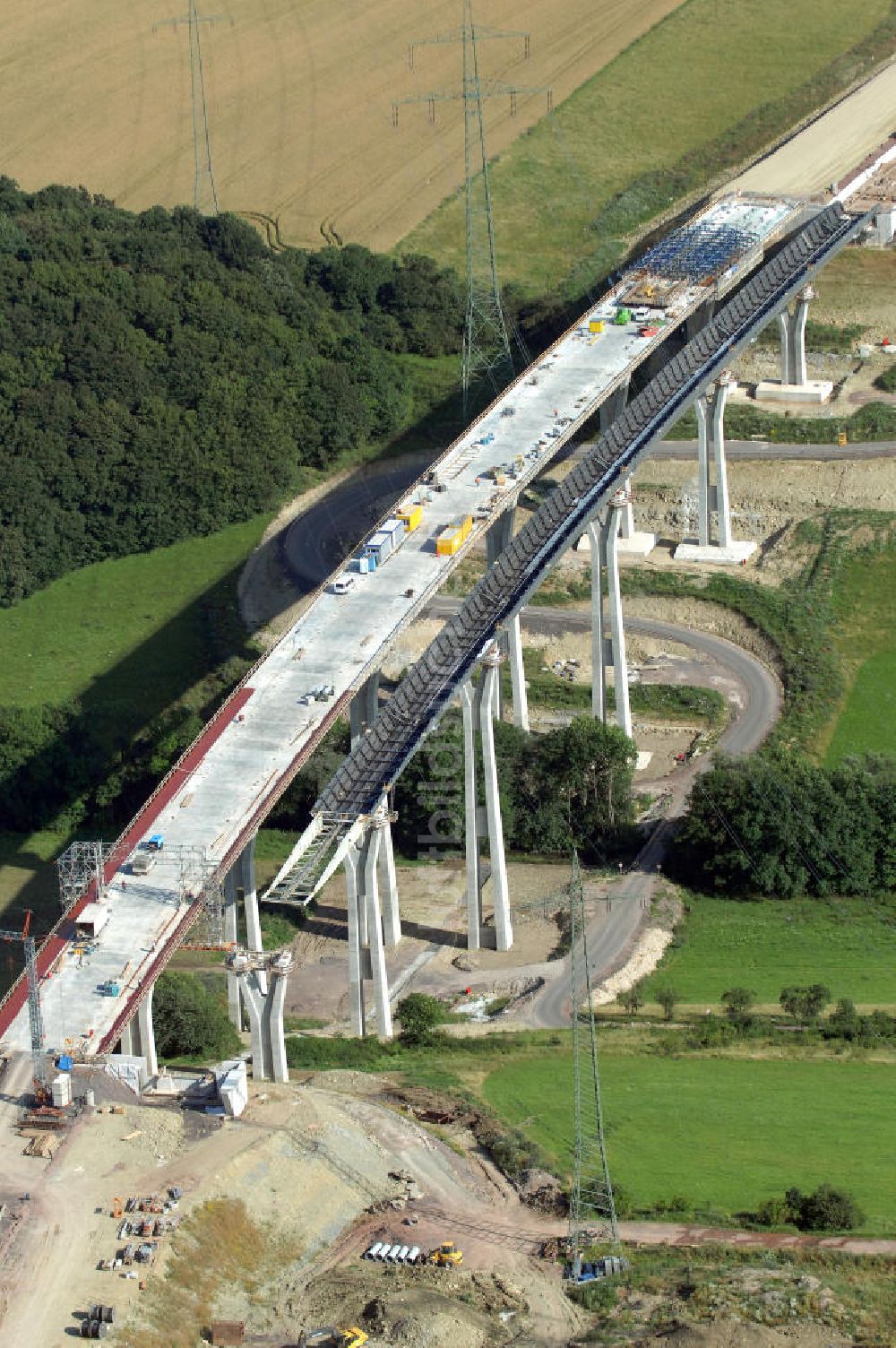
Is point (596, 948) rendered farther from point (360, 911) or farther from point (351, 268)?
point (351, 268)

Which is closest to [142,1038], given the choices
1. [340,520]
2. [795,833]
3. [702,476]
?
[795,833]

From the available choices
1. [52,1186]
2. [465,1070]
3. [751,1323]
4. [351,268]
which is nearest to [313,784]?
[465,1070]

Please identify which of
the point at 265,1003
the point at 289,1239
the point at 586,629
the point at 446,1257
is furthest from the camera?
the point at 586,629

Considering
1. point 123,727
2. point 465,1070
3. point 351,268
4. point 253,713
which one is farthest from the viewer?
point 351,268

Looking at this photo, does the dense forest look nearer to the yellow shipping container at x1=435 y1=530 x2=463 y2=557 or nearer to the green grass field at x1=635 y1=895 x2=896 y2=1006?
the yellow shipping container at x1=435 y1=530 x2=463 y2=557

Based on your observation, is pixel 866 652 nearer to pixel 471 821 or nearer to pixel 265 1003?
pixel 471 821

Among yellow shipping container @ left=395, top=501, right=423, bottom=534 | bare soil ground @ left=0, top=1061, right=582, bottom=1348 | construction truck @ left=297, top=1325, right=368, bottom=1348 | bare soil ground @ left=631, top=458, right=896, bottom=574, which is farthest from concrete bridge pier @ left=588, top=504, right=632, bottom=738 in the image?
construction truck @ left=297, top=1325, right=368, bottom=1348
